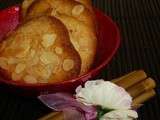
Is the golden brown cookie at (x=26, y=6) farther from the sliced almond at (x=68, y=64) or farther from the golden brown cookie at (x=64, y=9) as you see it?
the sliced almond at (x=68, y=64)

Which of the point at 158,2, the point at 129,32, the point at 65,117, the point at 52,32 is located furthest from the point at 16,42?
the point at 158,2

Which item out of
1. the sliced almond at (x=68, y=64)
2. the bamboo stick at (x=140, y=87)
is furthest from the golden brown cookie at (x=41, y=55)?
the bamboo stick at (x=140, y=87)

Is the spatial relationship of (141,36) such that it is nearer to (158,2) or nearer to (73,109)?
(158,2)

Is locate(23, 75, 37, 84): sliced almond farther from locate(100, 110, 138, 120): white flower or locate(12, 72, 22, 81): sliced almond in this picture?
locate(100, 110, 138, 120): white flower

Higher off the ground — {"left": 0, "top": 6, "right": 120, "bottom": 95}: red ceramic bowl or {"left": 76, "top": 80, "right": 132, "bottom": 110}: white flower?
{"left": 0, "top": 6, "right": 120, "bottom": 95}: red ceramic bowl

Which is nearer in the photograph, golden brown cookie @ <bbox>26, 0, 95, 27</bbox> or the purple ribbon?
the purple ribbon

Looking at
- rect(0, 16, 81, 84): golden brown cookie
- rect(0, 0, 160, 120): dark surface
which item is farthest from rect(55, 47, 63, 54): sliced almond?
rect(0, 0, 160, 120): dark surface

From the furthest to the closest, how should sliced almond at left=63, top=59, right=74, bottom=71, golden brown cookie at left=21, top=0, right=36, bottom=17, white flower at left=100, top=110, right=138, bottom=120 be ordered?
golden brown cookie at left=21, top=0, right=36, bottom=17
sliced almond at left=63, top=59, right=74, bottom=71
white flower at left=100, top=110, right=138, bottom=120
